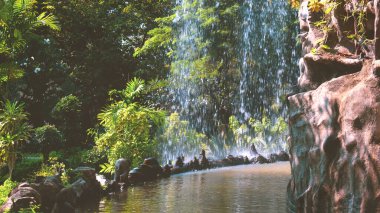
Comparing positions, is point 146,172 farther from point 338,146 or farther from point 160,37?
point 160,37

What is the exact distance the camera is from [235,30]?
827 inches

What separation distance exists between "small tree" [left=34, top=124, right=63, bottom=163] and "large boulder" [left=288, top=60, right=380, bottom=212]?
11.0 m

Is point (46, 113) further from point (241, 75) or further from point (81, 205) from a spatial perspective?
point (81, 205)

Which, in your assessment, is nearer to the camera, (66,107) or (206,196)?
(206,196)

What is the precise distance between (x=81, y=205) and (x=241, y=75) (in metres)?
14.8

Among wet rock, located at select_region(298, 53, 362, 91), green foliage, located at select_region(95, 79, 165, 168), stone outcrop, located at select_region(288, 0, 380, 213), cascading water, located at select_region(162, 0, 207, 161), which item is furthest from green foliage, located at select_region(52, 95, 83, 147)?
stone outcrop, located at select_region(288, 0, 380, 213)

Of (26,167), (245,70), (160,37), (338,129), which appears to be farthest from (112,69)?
(338,129)

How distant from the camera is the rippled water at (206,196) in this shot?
7.34 metres

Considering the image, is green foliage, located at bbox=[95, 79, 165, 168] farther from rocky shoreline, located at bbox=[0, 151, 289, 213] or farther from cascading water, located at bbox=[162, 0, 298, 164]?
cascading water, located at bbox=[162, 0, 298, 164]

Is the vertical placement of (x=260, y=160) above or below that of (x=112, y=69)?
below

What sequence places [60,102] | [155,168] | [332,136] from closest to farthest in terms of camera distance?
[332,136] < [155,168] < [60,102]

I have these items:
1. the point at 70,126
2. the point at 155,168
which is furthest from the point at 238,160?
the point at 70,126

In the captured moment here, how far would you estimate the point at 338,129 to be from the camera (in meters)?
5.87

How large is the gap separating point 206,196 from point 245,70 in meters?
14.3
